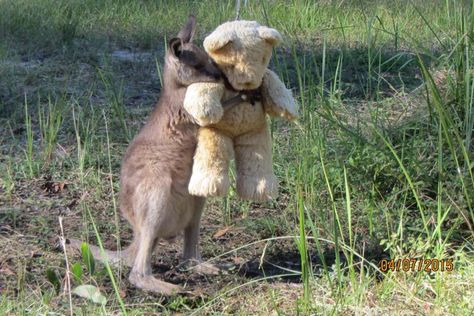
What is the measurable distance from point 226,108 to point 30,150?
75.9 inches

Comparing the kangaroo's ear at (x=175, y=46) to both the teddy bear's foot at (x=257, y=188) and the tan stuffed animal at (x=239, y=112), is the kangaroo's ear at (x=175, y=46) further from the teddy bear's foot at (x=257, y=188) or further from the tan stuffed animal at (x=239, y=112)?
the teddy bear's foot at (x=257, y=188)

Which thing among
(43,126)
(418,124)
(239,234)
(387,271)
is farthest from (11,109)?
(387,271)

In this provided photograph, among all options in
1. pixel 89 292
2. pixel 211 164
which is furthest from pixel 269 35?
pixel 89 292

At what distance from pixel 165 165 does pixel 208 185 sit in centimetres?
27

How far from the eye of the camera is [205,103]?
12.0ft

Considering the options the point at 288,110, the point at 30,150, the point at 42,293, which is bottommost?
the point at 42,293

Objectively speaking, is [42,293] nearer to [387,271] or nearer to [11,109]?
[387,271]

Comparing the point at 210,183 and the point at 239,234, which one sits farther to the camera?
the point at 239,234

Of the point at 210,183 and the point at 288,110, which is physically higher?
the point at 288,110

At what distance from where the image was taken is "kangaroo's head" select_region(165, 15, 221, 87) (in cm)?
379

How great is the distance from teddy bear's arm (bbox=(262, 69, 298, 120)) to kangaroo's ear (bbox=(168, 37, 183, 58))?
378mm

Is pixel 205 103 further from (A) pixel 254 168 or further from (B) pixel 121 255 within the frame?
(B) pixel 121 255

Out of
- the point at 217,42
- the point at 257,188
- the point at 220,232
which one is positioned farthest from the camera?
the point at 220,232

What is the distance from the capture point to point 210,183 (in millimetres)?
3770
